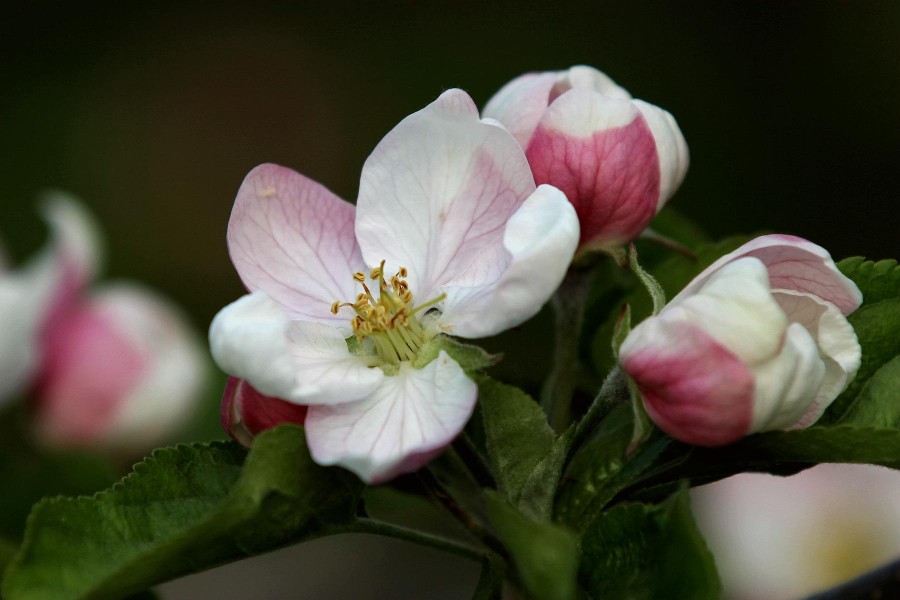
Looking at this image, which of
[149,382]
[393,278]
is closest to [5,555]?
[393,278]

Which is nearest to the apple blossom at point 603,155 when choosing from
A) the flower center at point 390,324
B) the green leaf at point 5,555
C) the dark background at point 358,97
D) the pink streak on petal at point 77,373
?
the flower center at point 390,324

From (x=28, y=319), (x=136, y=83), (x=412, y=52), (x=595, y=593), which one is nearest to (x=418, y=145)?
(x=595, y=593)

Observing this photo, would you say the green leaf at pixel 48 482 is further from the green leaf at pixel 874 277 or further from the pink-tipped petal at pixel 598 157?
the green leaf at pixel 874 277

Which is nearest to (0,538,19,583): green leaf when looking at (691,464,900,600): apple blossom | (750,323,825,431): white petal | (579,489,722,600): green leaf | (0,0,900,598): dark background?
(579,489,722,600): green leaf

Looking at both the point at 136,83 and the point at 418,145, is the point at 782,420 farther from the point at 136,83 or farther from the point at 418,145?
the point at 136,83

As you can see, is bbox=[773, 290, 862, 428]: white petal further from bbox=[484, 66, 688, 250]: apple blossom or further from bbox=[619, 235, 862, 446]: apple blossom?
bbox=[484, 66, 688, 250]: apple blossom

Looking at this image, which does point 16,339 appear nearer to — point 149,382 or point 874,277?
point 149,382
